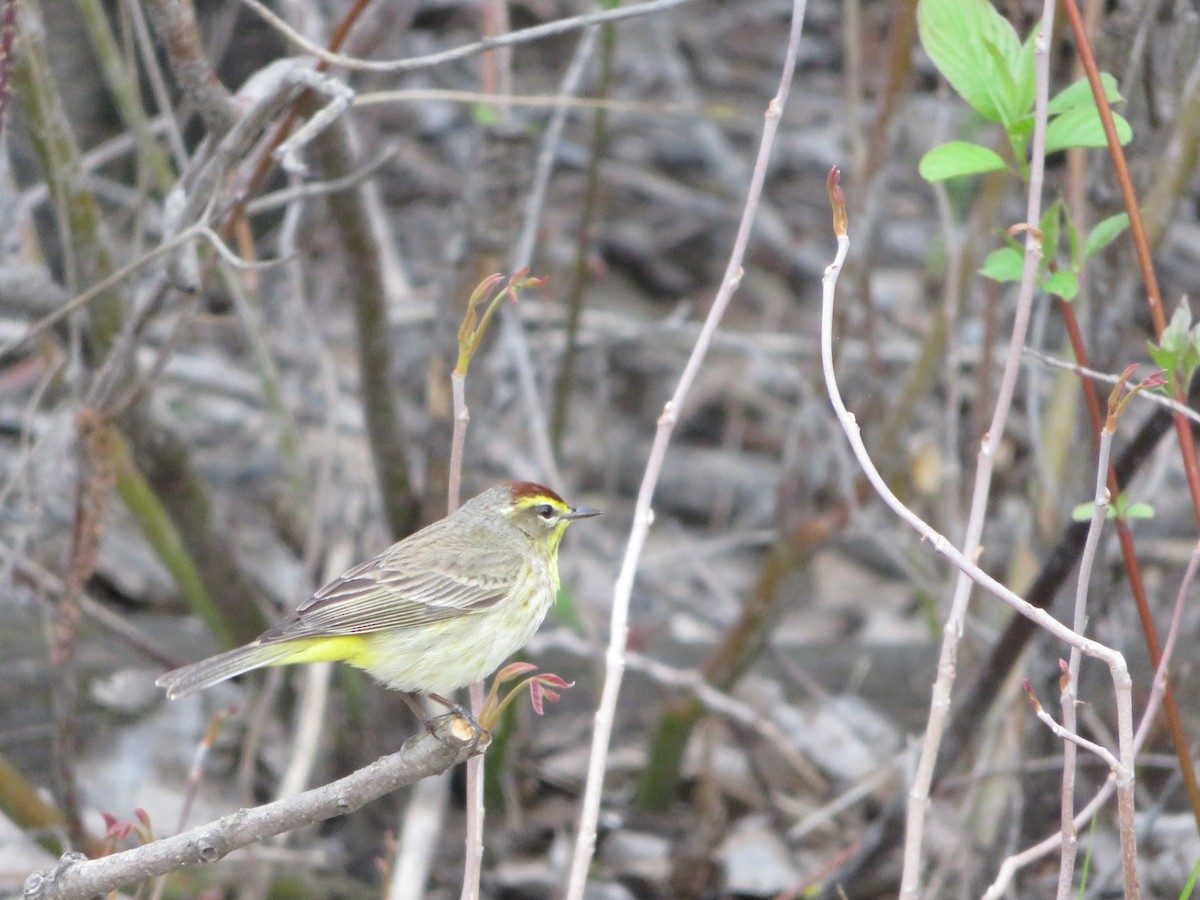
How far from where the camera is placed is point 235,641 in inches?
207

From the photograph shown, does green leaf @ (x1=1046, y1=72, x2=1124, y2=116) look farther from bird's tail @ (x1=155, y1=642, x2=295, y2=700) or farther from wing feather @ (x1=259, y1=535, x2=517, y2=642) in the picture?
bird's tail @ (x1=155, y1=642, x2=295, y2=700)

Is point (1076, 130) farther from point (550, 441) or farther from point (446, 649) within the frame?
point (550, 441)

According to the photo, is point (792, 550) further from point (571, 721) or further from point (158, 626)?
point (158, 626)

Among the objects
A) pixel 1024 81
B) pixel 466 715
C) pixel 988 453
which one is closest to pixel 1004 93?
pixel 1024 81

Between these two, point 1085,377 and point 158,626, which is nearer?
point 1085,377

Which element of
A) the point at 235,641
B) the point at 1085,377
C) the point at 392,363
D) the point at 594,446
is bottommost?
the point at 594,446

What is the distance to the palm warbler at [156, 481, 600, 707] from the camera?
3.53 m

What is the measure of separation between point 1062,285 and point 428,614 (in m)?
1.92

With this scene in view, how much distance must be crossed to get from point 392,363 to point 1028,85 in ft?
9.76

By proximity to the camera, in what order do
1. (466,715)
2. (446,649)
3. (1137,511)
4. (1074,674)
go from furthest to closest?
(446,649) → (466,715) → (1137,511) → (1074,674)

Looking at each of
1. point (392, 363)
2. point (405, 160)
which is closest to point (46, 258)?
point (392, 363)

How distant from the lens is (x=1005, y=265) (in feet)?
8.85

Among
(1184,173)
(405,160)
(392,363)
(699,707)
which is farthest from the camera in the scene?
(405,160)

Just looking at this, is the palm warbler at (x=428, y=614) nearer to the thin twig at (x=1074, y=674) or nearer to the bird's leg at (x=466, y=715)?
the bird's leg at (x=466, y=715)
